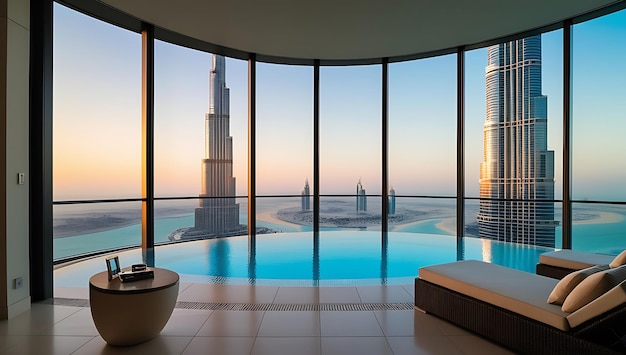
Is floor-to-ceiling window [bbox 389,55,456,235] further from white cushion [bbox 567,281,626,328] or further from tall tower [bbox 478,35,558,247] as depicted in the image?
white cushion [bbox 567,281,626,328]

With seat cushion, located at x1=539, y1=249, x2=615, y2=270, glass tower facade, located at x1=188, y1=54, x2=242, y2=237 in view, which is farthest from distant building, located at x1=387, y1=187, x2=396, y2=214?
seat cushion, located at x1=539, y1=249, x2=615, y2=270

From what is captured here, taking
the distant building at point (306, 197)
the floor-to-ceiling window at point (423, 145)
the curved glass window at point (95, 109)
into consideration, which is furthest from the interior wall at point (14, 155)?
the floor-to-ceiling window at point (423, 145)

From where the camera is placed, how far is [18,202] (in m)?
2.73

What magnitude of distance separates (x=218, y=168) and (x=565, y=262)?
5.54 m

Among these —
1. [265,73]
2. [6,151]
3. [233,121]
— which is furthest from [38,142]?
[265,73]

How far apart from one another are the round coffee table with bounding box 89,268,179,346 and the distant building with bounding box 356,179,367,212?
5193 mm

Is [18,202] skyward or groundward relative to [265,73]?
groundward

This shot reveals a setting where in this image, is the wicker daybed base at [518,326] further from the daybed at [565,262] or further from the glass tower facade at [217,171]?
the glass tower facade at [217,171]

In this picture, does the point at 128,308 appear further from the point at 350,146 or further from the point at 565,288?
the point at 350,146

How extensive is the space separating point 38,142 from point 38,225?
71 cm

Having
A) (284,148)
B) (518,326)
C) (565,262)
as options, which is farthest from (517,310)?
(284,148)

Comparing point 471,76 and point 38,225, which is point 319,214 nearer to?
point 471,76

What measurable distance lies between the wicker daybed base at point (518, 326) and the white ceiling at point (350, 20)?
3.50 m

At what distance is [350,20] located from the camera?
4777 mm
